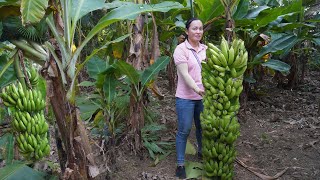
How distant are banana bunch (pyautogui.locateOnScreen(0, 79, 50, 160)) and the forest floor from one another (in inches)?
36.9

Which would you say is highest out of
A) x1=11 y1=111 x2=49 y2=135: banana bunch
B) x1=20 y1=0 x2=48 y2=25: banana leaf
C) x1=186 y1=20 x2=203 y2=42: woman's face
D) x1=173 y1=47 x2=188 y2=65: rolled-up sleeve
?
x1=20 y1=0 x2=48 y2=25: banana leaf

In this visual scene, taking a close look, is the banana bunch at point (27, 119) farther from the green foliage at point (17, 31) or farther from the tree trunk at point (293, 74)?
the tree trunk at point (293, 74)

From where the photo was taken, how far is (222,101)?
106 inches

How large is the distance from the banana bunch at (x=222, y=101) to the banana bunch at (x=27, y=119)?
1.27 m

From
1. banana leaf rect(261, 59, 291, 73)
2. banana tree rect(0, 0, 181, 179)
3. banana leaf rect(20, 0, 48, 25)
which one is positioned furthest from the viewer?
banana leaf rect(261, 59, 291, 73)

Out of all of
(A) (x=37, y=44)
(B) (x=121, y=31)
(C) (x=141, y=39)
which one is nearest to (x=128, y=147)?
(C) (x=141, y=39)

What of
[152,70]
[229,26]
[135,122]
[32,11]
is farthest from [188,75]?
[32,11]

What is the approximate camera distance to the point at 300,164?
3.46 metres

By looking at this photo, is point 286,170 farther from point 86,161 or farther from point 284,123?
point 86,161

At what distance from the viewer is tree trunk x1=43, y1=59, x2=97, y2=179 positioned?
84.7 inches

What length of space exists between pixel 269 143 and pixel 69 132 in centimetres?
261

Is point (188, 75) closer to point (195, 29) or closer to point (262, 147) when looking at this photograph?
point (195, 29)

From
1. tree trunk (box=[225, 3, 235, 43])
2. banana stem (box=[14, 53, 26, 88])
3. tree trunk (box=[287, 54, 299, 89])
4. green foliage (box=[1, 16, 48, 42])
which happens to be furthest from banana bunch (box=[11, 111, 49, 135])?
tree trunk (box=[287, 54, 299, 89])

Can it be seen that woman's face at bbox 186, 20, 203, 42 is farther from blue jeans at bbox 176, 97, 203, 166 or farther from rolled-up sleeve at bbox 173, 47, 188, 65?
blue jeans at bbox 176, 97, 203, 166
